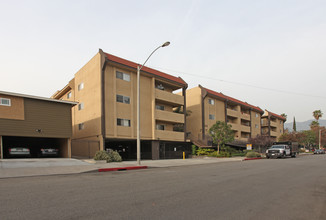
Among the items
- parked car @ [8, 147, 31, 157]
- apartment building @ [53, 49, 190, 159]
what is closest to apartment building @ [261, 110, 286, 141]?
apartment building @ [53, 49, 190, 159]

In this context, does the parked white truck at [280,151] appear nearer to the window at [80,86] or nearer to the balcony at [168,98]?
the balcony at [168,98]

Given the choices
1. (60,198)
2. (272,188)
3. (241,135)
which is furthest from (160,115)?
(241,135)

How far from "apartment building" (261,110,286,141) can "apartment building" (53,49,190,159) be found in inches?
1507

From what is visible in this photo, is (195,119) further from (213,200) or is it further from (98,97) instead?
(213,200)

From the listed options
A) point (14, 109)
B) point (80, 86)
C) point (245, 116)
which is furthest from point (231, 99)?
point (14, 109)

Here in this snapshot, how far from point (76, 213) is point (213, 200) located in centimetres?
369

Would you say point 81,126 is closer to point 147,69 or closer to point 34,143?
point 34,143

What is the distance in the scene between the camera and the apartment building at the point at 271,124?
215 feet

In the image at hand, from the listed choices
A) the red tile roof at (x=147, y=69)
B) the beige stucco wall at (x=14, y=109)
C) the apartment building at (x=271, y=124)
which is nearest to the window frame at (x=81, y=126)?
the red tile roof at (x=147, y=69)

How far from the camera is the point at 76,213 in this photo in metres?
5.25

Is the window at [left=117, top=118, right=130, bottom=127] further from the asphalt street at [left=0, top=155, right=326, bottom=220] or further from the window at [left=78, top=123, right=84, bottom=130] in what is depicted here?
the asphalt street at [left=0, top=155, right=326, bottom=220]

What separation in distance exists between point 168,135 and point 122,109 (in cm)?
797

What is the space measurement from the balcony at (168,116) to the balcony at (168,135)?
5.59ft

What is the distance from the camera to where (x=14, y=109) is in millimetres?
19875
